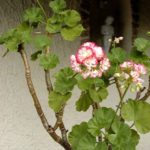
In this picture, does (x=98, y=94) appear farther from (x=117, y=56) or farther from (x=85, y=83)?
(x=117, y=56)

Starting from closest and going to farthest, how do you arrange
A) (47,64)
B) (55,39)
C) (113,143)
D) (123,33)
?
A: (113,143) → (47,64) → (55,39) → (123,33)

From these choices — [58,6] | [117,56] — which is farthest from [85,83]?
[58,6]

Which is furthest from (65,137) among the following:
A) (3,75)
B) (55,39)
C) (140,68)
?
(55,39)

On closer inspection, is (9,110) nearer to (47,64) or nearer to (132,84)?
(47,64)

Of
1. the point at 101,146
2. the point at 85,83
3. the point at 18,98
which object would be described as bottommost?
the point at 18,98

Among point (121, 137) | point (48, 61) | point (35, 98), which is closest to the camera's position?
point (121, 137)

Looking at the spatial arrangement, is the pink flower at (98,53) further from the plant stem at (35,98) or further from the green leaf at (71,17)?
the plant stem at (35,98)
